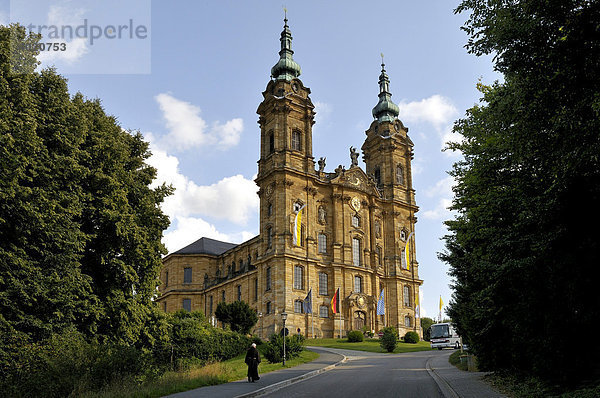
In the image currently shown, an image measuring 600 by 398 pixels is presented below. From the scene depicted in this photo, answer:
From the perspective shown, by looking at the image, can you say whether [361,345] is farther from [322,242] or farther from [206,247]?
[206,247]

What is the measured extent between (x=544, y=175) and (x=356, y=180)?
178 feet

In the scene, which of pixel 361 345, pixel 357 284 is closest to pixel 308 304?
pixel 361 345

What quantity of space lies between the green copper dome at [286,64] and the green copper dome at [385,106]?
1562 centimetres

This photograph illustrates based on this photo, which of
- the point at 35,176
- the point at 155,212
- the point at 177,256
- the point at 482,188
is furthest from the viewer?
the point at 177,256

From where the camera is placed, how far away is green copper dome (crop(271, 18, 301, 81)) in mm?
66000

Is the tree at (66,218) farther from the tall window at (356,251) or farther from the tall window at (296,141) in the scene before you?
the tall window at (356,251)

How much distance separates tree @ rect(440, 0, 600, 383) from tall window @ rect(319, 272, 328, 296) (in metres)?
42.5

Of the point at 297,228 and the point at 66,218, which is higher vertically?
the point at 297,228

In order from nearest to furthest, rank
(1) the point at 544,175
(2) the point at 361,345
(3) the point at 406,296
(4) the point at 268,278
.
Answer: (1) the point at 544,175 → (2) the point at 361,345 → (4) the point at 268,278 → (3) the point at 406,296

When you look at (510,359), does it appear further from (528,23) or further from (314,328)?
(314,328)

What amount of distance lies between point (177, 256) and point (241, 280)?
17.2 metres

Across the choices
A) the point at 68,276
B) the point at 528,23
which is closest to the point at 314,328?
the point at 68,276

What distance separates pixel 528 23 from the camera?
11164 millimetres

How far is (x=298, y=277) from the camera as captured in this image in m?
58.1
